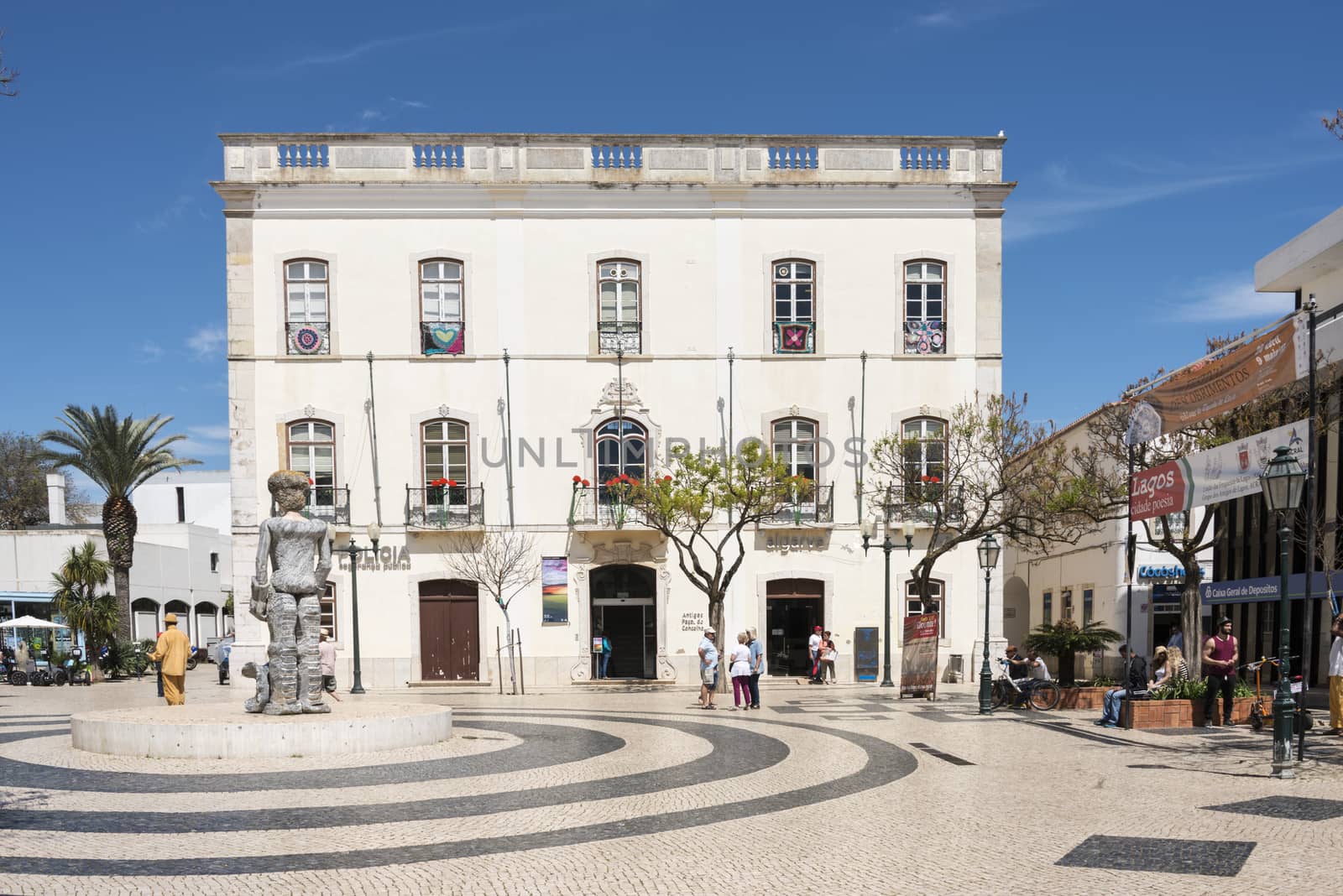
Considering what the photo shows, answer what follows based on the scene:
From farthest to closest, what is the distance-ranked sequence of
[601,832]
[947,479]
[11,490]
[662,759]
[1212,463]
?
[11,490] < [947,479] < [1212,463] < [662,759] < [601,832]

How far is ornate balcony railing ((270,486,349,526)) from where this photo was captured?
3062 centimetres

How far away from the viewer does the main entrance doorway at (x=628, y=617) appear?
31219 mm

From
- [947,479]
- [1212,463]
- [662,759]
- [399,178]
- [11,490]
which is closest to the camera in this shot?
[662,759]

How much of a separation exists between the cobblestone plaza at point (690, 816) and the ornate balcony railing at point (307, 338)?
50.0ft

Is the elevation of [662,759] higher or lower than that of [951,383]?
lower

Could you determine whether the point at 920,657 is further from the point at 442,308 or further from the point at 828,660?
the point at 442,308

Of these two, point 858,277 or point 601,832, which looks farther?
point 858,277

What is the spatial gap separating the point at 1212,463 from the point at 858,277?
653 inches

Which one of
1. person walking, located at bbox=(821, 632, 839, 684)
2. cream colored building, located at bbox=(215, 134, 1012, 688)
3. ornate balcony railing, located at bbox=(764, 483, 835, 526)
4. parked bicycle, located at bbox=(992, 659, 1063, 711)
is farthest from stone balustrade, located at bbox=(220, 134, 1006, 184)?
parked bicycle, located at bbox=(992, 659, 1063, 711)

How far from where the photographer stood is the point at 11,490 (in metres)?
66.0

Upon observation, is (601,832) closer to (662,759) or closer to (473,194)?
(662,759)

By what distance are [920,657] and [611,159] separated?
14998 mm

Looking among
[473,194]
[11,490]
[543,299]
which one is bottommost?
[11,490]

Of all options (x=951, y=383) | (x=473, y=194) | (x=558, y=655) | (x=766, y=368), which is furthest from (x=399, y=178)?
(x=951, y=383)
